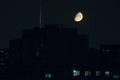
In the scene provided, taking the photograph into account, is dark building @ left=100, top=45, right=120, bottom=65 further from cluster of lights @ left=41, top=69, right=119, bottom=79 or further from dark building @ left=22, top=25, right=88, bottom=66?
dark building @ left=22, top=25, right=88, bottom=66

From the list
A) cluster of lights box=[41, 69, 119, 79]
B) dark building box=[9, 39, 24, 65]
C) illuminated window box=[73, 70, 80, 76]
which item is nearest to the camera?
cluster of lights box=[41, 69, 119, 79]

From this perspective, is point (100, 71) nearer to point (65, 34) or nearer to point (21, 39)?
point (65, 34)

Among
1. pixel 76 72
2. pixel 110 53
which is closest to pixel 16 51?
pixel 76 72

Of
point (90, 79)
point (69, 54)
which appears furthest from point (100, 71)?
point (69, 54)

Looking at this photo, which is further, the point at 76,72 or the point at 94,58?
the point at 94,58

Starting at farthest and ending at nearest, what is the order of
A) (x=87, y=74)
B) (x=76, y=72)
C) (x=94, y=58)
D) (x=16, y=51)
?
(x=16, y=51), (x=94, y=58), (x=87, y=74), (x=76, y=72)

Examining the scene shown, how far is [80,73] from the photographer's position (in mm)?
58219

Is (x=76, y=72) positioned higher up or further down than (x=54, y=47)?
further down

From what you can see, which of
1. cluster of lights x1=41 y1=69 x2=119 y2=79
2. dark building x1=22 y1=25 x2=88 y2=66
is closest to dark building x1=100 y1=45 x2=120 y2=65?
cluster of lights x1=41 y1=69 x2=119 y2=79

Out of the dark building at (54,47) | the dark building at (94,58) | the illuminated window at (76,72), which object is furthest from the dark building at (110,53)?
the dark building at (54,47)

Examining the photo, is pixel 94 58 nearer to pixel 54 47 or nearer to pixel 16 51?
pixel 54 47

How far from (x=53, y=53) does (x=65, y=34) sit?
3.78m

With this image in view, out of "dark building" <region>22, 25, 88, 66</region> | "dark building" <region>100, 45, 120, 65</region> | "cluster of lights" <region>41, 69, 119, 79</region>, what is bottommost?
"cluster of lights" <region>41, 69, 119, 79</region>

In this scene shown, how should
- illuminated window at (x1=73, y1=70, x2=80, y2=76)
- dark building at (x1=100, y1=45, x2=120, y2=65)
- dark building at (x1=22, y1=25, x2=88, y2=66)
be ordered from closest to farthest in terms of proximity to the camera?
dark building at (x1=22, y1=25, x2=88, y2=66)
illuminated window at (x1=73, y1=70, x2=80, y2=76)
dark building at (x1=100, y1=45, x2=120, y2=65)
